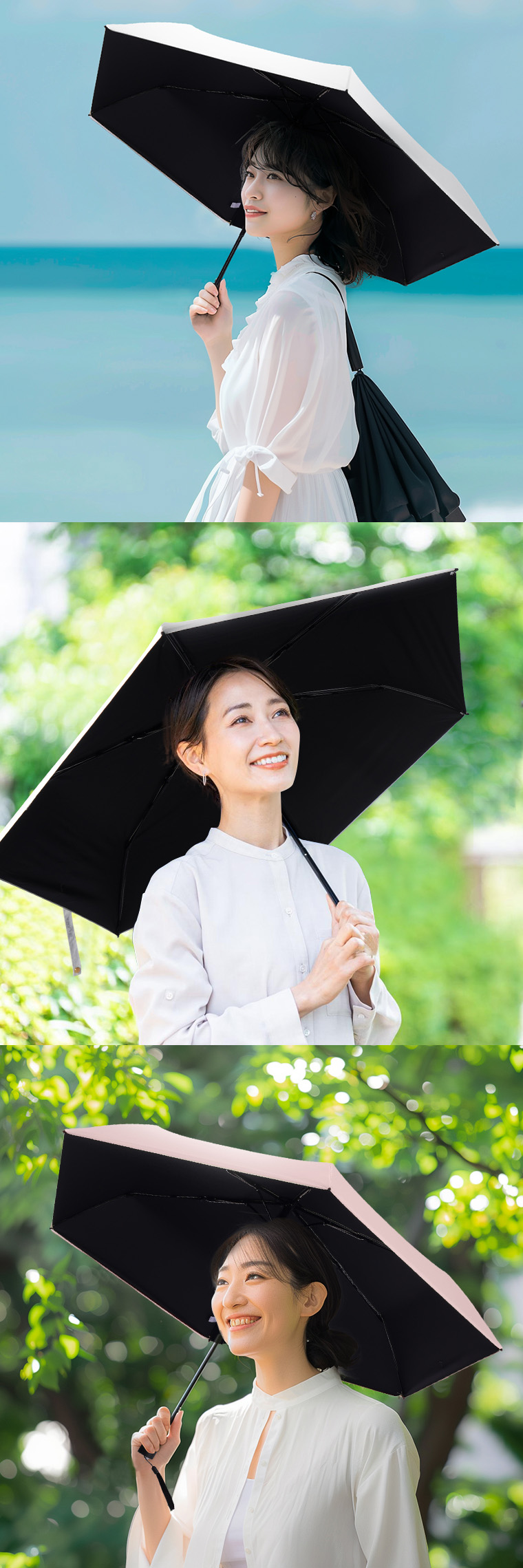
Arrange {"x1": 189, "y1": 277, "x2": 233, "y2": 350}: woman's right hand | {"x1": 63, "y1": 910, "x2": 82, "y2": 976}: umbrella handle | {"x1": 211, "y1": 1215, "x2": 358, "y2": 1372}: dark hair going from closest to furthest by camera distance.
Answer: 1. {"x1": 211, "y1": 1215, "x2": 358, "y2": 1372}: dark hair
2. {"x1": 63, "y1": 910, "x2": 82, "y2": 976}: umbrella handle
3. {"x1": 189, "y1": 277, "x2": 233, "y2": 350}: woman's right hand

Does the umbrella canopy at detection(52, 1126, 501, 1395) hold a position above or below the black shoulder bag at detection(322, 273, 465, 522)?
below

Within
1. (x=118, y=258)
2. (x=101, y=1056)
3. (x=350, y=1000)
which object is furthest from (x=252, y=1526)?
(x=118, y=258)

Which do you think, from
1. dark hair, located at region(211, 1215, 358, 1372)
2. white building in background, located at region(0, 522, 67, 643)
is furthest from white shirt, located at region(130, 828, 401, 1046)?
white building in background, located at region(0, 522, 67, 643)

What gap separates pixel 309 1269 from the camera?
8.68ft

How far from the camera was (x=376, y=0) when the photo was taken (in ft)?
10.9

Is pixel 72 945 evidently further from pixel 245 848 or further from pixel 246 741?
pixel 246 741

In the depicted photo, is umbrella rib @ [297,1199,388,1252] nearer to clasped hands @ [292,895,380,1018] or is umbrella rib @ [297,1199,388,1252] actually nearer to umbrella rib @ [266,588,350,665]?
clasped hands @ [292,895,380,1018]

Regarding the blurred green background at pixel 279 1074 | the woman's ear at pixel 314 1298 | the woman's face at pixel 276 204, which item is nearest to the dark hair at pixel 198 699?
the blurred green background at pixel 279 1074

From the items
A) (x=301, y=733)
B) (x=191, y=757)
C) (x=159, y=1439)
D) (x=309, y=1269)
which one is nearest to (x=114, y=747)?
(x=191, y=757)

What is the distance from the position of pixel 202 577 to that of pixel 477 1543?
2375 mm

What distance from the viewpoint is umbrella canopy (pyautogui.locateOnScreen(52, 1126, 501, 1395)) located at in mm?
2555

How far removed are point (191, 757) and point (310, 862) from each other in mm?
301

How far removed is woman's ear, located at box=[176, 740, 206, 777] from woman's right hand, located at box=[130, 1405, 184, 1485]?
130cm

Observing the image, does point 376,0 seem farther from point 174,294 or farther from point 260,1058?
point 260,1058
